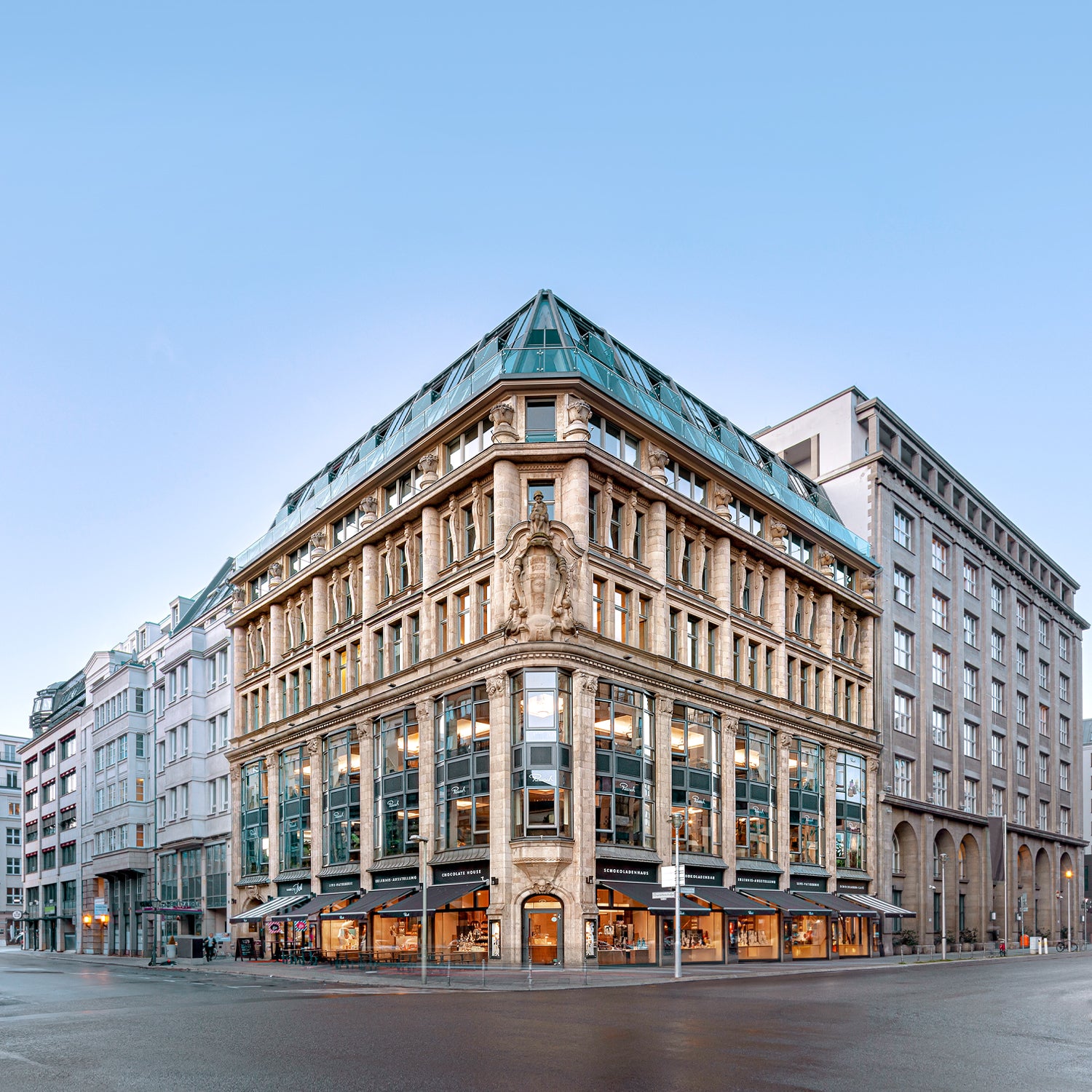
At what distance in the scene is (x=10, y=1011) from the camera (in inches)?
1053

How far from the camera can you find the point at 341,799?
57906 mm

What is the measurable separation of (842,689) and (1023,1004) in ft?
129

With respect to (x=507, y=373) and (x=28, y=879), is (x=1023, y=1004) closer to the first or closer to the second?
(x=507, y=373)

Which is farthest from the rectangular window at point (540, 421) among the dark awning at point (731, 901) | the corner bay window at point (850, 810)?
the corner bay window at point (850, 810)

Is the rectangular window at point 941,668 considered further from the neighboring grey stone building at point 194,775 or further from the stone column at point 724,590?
the neighboring grey stone building at point 194,775

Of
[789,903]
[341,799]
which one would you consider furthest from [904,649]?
[341,799]

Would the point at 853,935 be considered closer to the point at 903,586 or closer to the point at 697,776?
the point at 697,776

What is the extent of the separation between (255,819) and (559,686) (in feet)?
100

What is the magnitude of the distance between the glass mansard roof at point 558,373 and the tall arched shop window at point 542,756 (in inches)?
525

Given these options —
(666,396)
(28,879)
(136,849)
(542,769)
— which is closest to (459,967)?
(542,769)

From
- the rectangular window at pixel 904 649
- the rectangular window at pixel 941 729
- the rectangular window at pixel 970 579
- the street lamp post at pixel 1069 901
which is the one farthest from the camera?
the street lamp post at pixel 1069 901

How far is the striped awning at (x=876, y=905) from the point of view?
6066 cm

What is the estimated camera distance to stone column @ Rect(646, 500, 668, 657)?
166 feet

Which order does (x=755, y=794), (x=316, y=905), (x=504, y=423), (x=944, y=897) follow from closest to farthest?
(x=504, y=423), (x=755, y=794), (x=316, y=905), (x=944, y=897)
